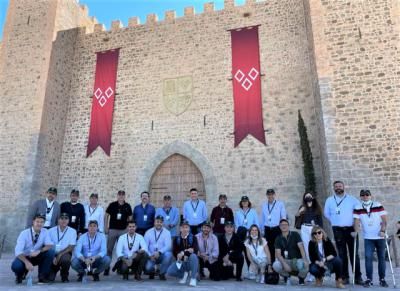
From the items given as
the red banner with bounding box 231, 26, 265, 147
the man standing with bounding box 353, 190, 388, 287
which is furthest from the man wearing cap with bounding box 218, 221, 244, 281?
the red banner with bounding box 231, 26, 265, 147

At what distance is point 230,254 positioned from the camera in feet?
16.9

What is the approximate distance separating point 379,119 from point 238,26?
5.21 meters

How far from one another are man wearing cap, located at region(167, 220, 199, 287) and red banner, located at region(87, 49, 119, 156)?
6445mm

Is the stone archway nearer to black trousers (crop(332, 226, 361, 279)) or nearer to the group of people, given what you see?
the group of people

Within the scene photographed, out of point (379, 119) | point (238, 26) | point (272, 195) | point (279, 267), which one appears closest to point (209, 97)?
point (238, 26)

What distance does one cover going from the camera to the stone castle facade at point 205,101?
819cm

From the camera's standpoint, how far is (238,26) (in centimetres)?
1091

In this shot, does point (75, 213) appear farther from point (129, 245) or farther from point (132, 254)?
point (132, 254)

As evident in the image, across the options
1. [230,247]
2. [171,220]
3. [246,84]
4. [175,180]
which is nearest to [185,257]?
[230,247]

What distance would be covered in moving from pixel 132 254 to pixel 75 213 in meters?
1.40

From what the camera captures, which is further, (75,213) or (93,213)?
(93,213)

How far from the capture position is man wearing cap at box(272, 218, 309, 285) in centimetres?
473

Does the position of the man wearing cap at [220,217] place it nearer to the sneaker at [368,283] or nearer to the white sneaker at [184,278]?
the white sneaker at [184,278]

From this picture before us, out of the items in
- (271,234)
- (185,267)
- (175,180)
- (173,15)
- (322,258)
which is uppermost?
(173,15)
